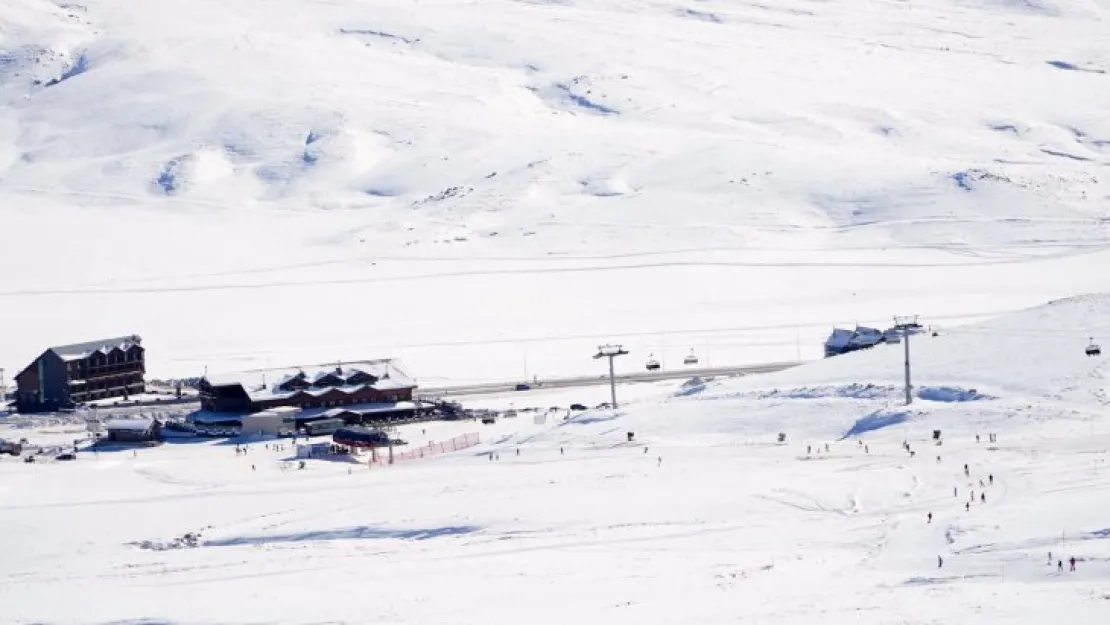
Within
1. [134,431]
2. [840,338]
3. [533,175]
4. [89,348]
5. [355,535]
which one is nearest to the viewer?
[355,535]

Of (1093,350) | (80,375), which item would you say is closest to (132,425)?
(80,375)

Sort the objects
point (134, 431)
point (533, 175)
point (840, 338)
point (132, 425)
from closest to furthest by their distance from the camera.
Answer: point (134, 431)
point (132, 425)
point (840, 338)
point (533, 175)

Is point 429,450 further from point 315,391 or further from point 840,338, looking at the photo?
point 840,338

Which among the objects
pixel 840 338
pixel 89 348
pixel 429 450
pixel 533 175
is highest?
pixel 533 175

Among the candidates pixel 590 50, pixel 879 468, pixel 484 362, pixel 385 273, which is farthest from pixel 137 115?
pixel 879 468

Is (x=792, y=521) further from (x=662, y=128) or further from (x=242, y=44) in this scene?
(x=242, y=44)

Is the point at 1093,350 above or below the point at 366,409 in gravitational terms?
above
